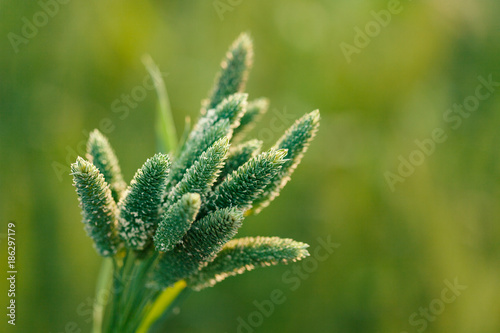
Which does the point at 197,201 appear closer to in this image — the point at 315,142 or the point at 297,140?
the point at 297,140

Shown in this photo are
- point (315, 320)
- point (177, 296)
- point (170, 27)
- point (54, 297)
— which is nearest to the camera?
point (177, 296)

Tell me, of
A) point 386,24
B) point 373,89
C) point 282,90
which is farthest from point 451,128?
point 282,90

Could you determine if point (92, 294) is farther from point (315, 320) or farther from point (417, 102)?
point (417, 102)

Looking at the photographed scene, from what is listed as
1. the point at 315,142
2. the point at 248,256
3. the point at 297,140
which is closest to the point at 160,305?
the point at 248,256

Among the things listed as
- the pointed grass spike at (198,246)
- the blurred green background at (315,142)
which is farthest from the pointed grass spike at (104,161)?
the blurred green background at (315,142)

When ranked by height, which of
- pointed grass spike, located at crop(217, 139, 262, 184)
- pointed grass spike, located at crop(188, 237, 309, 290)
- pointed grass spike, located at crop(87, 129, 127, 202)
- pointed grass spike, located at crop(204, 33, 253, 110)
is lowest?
pointed grass spike, located at crop(188, 237, 309, 290)

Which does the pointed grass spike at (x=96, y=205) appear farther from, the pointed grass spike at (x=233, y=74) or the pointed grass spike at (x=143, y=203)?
the pointed grass spike at (x=233, y=74)

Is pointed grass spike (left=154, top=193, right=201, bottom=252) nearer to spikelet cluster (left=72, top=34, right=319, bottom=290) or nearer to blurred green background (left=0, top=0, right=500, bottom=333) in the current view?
spikelet cluster (left=72, top=34, right=319, bottom=290)

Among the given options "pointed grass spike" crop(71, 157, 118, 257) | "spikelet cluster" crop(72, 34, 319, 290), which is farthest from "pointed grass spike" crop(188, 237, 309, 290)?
"pointed grass spike" crop(71, 157, 118, 257)
